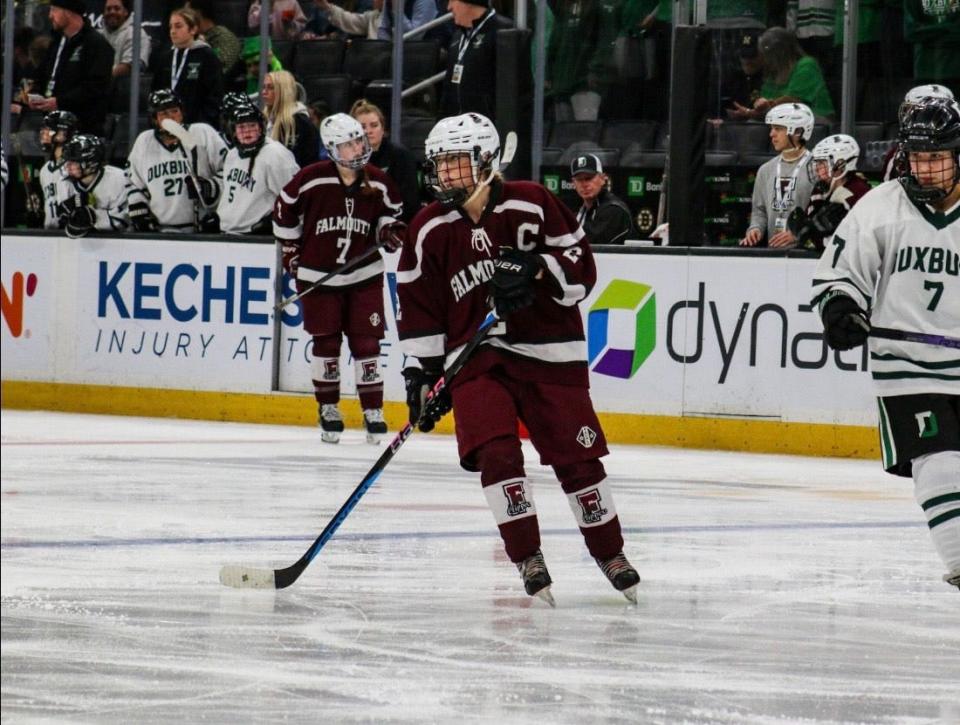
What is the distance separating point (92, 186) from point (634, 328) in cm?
344

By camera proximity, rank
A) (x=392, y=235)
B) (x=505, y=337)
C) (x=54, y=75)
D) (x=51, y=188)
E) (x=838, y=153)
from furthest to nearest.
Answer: (x=54, y=75)
(x=51, y=188)
(x=392, y=235)
(x=838, y=153)
(x=505, y=337)

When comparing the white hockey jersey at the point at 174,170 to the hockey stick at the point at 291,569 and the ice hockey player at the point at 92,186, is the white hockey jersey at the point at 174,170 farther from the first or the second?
the hockey stick at the point at 291,569

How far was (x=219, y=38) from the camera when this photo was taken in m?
11.0

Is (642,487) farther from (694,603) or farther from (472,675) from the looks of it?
(472,675)

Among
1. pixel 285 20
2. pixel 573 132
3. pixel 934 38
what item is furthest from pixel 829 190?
pixel 285 20

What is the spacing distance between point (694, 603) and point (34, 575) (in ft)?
5.39

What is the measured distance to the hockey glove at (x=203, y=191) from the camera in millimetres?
10781

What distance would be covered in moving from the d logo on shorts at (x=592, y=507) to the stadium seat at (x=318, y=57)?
613 cm

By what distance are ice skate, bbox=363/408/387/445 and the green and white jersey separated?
478cm

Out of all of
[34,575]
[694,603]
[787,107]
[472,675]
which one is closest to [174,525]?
[34,575]

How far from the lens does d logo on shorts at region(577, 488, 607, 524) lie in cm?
490

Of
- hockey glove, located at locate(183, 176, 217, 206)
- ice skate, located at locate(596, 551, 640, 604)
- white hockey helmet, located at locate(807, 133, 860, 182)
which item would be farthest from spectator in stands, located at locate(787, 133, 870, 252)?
ice skate, located at locate(596, 551, 640, 604)

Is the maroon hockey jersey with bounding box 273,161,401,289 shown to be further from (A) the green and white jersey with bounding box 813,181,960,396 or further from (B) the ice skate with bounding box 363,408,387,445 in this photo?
(A) the green and white jersey with bounding box 813,181,960,396

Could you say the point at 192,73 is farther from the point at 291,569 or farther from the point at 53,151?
the point at 291,569
